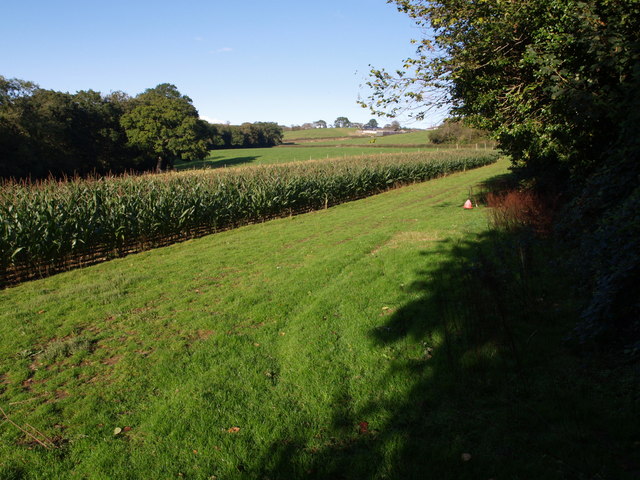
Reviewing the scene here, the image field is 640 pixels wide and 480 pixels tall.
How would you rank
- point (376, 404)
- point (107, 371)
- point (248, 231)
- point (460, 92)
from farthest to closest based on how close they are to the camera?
point (248, 231)
point (460, 92)
point (107, 371)
point (376, 404)

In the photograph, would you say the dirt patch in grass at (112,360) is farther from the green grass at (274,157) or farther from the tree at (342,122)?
the tree at (342,122)

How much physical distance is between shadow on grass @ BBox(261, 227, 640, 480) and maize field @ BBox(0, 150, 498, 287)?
9800 mm

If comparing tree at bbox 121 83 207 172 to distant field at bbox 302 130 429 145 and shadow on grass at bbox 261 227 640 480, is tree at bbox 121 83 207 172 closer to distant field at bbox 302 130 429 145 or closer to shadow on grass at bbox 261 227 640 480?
distant field at bbox 302 130 429 145

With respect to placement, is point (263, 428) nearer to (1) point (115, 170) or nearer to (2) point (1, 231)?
(2) point (1, 231)

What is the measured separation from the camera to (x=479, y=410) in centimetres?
374

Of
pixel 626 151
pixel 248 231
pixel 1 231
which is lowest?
pixel 248 231

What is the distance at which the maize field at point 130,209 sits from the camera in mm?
10391

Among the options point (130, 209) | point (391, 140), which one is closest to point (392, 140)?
Answer: point (391, 140)

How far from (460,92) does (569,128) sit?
4.27 meters

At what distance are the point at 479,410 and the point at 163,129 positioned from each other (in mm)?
52725

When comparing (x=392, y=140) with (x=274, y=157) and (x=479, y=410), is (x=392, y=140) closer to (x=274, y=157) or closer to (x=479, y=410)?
(x=274, y=157)

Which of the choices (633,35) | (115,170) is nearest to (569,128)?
(633,35)

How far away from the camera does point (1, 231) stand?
9.80m

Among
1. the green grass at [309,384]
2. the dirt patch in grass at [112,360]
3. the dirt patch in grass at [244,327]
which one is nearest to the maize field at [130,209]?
the green grass at [309,384]
